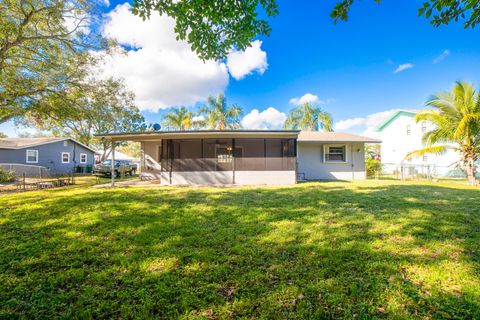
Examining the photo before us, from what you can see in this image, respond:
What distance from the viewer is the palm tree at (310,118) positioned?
2708 cm

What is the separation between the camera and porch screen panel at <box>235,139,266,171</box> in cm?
1220

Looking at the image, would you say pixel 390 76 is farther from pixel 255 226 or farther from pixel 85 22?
pixel 85 22

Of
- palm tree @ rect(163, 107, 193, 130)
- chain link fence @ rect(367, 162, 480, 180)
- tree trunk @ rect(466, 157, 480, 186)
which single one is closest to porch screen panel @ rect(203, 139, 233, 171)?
chain link fence @ rect(367, 162, 480, 180)

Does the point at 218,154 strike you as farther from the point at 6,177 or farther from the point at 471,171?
the point at 471,171

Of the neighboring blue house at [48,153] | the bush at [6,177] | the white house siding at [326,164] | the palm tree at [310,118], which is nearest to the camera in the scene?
the bush at [6,177]

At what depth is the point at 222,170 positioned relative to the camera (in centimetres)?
1225

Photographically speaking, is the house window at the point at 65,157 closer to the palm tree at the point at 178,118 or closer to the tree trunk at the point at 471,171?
the palm tree at the point at 178,118

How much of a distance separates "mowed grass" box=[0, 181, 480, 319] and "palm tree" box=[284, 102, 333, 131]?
74.5 feet

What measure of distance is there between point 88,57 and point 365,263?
43.6ft

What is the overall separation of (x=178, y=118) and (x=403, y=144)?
24742mm

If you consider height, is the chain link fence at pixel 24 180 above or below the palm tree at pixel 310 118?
below

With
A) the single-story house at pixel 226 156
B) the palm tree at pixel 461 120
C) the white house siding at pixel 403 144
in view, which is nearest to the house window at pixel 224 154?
the single-story house at pixel 226 156

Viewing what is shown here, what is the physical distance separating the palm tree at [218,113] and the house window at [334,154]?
12.4 meters

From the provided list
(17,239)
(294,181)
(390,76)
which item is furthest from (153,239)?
(390,76)
